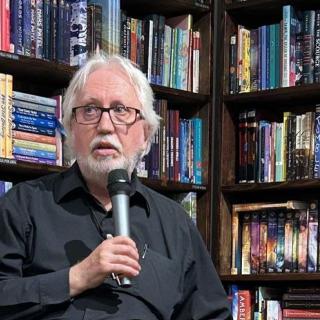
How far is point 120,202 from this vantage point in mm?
1766

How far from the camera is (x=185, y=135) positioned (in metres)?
3.19

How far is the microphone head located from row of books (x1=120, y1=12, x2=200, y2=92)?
124 cm

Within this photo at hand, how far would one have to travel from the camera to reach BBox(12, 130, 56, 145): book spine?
2.69 meters

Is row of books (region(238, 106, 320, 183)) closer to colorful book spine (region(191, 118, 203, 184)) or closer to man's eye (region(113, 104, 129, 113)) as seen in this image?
colorful book spine (region(191, 118, 203, 184))

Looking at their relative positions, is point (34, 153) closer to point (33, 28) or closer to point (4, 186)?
point (4, 186)

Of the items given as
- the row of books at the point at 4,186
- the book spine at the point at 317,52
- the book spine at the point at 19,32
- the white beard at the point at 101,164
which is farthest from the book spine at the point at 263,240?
the white beard at the point at 101,164

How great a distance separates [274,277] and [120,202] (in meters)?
1.38

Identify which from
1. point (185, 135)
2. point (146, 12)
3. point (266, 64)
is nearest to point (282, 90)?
point (266, 64)

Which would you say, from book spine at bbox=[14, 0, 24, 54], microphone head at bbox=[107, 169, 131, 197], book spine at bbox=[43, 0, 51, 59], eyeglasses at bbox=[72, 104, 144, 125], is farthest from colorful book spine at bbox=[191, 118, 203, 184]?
microphone head at bbox=[107, 169, 131, 197]

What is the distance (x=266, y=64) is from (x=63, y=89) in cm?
72

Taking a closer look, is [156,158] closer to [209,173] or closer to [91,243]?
[209,173]

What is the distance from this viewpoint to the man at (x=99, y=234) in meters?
1.86

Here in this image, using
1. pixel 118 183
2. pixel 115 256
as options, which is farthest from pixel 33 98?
pixel 115 256

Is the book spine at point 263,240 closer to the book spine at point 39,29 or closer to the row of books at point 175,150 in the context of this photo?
the row of books at point 175,150
